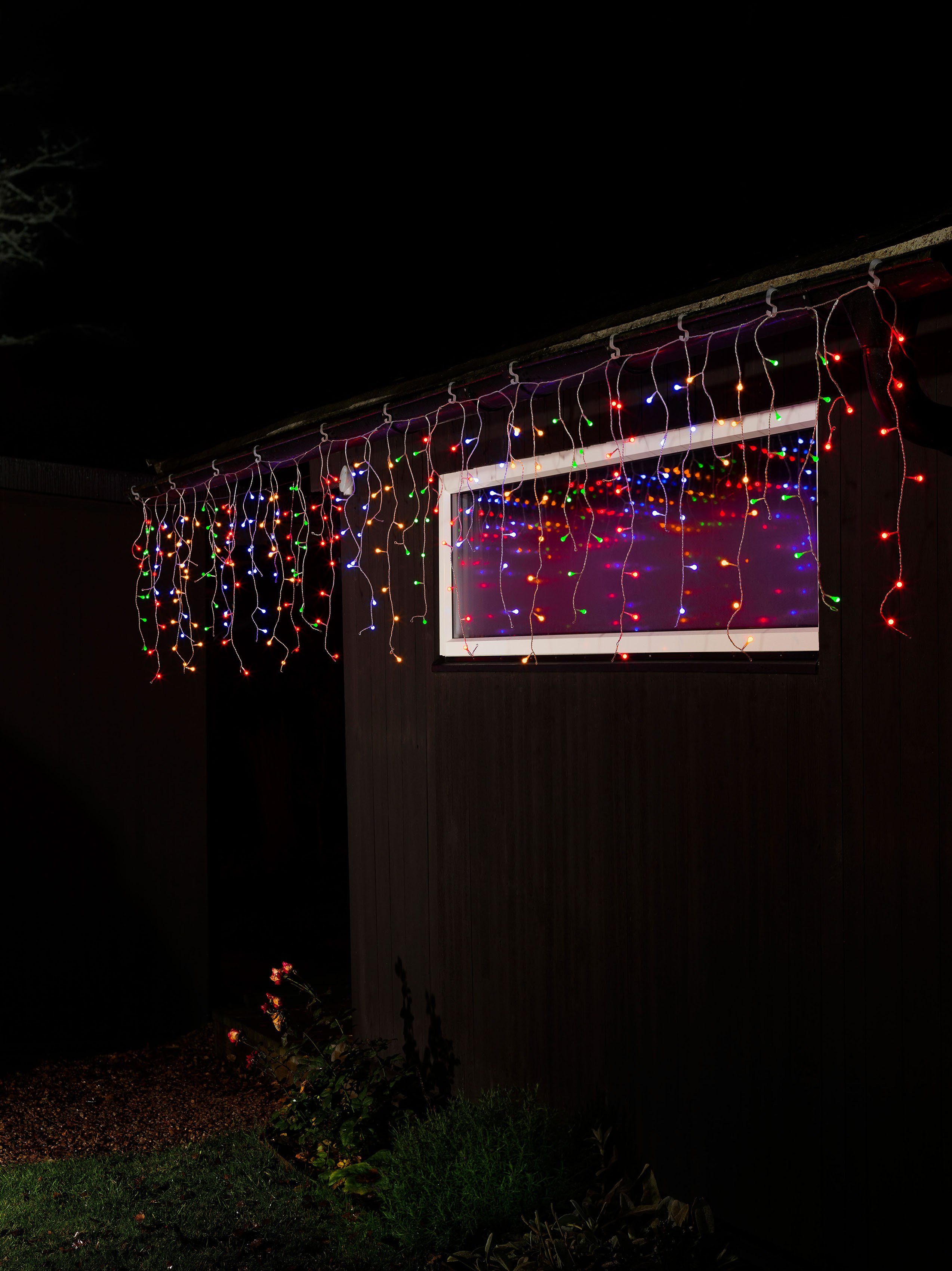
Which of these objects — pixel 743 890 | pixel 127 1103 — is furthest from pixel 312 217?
pixel 743 890

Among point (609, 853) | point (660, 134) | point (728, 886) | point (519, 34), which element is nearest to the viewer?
point (728, 886)

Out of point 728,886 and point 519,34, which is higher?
point 519,34

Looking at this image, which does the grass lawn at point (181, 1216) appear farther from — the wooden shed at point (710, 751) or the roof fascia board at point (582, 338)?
the roof fascia board at point (582, 338)

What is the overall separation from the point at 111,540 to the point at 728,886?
179 inches

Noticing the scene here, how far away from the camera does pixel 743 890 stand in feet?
11.3

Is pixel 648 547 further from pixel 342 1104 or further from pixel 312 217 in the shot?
pixel 312 217

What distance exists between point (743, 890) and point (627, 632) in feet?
3.35

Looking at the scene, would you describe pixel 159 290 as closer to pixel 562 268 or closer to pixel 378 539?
pixel 562 268

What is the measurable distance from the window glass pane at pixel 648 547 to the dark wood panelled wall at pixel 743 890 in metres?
0.17

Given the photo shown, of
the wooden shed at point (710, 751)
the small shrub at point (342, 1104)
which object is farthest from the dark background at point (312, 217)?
the small shrub at point (342, 1104)

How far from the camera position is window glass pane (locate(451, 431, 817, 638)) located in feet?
11.3

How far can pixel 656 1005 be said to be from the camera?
3715 mm

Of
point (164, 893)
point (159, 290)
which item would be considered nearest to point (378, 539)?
point (164, 893)

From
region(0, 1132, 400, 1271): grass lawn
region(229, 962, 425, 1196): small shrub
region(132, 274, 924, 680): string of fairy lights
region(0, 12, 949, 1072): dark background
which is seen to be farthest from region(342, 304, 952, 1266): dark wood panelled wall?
region(0, 12, 949, 1072): dark background
